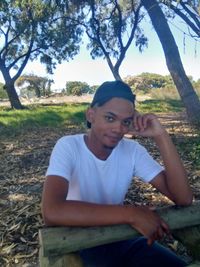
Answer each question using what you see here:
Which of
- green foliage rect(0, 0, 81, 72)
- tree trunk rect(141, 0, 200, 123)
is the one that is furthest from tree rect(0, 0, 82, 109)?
tree trunk rect(141, 0, 200, 123)

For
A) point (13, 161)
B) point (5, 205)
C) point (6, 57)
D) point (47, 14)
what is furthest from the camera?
point (6, 57)

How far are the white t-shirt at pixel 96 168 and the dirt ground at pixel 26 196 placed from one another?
1376 mm

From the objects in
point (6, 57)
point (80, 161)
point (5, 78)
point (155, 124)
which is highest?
point (6, 57)

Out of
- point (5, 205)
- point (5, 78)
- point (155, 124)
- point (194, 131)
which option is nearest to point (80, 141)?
point (155, 124)

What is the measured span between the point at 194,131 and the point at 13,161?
4.71m

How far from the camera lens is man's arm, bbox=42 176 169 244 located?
204 cm

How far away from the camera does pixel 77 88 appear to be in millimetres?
46750

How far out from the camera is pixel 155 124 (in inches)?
106

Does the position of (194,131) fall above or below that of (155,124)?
below

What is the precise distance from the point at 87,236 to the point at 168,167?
890 mm

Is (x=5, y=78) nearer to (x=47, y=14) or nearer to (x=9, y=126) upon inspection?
(x=47, y=14)

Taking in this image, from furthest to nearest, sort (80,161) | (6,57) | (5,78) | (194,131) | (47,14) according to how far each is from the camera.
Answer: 1. (6,57)
2. (5,78)
3. (47,14)
4. (194,131)
5. (80,161)

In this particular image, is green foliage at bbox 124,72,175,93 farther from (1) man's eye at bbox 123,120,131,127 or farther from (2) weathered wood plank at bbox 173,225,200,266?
(2) weathered wood plank at bbox 173,225,200,266

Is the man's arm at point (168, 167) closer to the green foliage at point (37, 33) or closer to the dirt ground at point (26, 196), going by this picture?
the dirt ground at point (26, 196)
